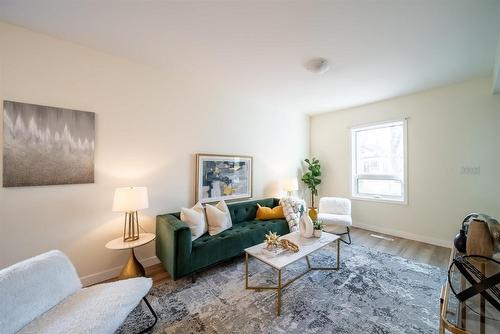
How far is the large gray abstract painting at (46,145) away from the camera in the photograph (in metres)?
1.80

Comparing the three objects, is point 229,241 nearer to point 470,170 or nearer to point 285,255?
point 285,255

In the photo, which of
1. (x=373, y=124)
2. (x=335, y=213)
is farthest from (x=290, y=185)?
(x=373, y=124)

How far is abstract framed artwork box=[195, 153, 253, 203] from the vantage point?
3037 millimetres

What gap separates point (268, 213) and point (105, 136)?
99.2 inches

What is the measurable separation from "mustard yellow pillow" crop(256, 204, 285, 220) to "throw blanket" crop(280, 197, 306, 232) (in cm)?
9

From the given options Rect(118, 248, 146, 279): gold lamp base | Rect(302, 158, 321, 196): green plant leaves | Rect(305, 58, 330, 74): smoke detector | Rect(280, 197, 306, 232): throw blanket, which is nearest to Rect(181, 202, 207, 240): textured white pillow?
Rect(118, 248, 146, 279): gold lamp base

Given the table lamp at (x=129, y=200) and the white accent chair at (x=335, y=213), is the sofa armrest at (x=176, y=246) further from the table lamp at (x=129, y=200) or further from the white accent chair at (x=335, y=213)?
the white accent chair at (x=335, y=213)

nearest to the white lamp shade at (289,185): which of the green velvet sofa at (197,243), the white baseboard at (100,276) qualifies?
the green velvet sofa at (197,243)

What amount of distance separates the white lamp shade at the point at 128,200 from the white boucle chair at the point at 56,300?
0.62m

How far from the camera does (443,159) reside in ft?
10.5

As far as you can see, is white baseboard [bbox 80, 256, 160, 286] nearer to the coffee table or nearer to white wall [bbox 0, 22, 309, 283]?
white wall [bbox 0, 22, 309, 283]

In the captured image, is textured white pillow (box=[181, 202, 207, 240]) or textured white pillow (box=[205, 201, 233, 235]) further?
textured white pillow (box=[205, 201, 233, 235])

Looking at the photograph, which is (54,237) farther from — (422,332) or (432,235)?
(432,235)

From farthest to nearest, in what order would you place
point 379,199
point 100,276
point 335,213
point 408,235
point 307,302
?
1. point 379,199
2. point 335,213
3. point 408,235
4. point 100,276
5. point 307,302
